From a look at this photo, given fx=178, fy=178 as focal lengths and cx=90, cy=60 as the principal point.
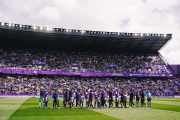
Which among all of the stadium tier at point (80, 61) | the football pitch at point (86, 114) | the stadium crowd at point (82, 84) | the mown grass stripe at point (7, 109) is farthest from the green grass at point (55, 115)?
the stadium tier at point (80, 61)

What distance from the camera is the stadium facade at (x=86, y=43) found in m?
50.2

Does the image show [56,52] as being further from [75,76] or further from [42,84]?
[42,84]

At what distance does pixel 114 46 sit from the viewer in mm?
62312

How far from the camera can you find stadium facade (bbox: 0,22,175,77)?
A: 50188mm

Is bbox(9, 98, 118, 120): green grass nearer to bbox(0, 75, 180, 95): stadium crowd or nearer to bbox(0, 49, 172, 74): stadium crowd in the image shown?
bbox(0, 75, 180, 95): stadium crowd

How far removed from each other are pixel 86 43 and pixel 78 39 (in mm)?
4074

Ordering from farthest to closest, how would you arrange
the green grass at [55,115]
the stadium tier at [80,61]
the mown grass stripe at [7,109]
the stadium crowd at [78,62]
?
the stadium crowd at [78,62]
the stadium tier at [80,61]
the mown grass stripe at [7,109]
the green grass at [55,115]

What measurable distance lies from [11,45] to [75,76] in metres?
23.0

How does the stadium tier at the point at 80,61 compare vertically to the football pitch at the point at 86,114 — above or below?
above

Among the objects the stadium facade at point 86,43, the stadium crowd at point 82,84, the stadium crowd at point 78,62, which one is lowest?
the stadium crowd at point 82,84

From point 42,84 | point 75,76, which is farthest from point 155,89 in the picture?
point 42,84

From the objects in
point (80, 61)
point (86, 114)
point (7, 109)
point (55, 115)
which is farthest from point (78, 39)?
point (55, 115)

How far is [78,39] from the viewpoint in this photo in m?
56.3

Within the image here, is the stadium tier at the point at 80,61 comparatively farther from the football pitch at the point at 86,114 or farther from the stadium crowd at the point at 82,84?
the football pitch at the point at 86,114
